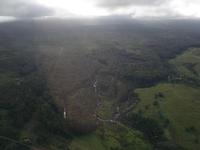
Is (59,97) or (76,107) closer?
(76,107)

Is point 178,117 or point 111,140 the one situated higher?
point 111,140

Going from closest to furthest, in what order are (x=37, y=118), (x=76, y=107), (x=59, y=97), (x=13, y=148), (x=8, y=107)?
(x=13, y=148) < (x=37, y=118) < (x=8, y=107) < (x=76, y=107) < (x=59, y=97)

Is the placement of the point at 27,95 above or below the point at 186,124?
above

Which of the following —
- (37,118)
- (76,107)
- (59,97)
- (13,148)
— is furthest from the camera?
(59,97)

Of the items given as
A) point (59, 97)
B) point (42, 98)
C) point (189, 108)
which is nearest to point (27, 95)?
point (42, 98)

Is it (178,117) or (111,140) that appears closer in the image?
(111,140)

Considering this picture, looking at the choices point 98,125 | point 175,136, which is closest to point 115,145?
point 98,125

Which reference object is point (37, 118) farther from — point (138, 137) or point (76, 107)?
point (138, 137)

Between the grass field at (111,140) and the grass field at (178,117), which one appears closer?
the grass field at (111,140)

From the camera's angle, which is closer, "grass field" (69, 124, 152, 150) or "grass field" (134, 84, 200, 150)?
"grass field" (69, 124, 152, 150)
